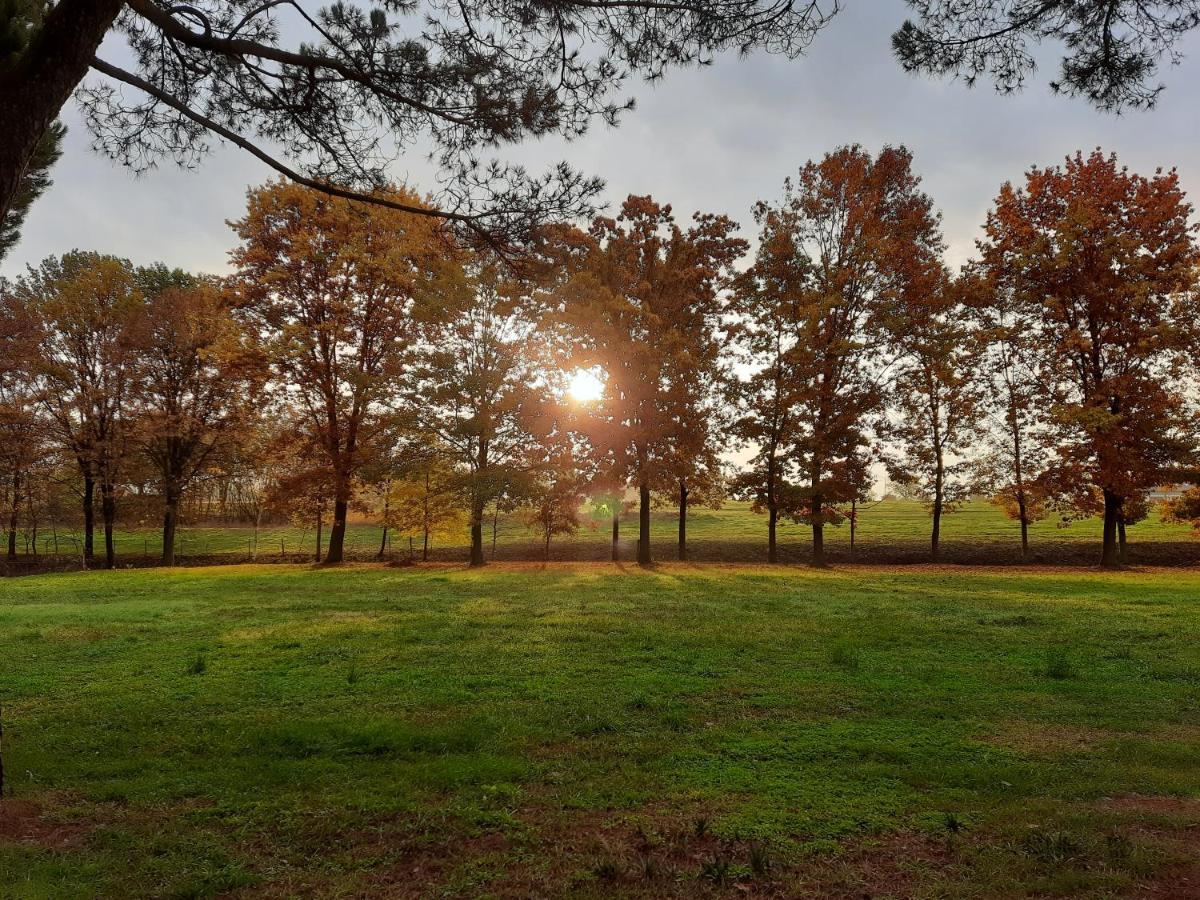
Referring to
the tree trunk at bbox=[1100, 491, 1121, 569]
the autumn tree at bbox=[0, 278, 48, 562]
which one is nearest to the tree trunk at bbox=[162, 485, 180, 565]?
the autumn tree at bbox=[0, 278, 48, 562]

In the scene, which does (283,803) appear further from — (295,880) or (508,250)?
(508,250)

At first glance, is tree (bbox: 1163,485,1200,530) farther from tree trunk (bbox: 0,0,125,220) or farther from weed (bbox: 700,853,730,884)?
tree trunk (bbox: 0,0,125,220)

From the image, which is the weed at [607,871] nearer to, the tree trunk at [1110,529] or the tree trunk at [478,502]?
the tree trunk at [478,502]

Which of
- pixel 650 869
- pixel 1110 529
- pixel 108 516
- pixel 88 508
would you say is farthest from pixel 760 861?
pixel 88 508

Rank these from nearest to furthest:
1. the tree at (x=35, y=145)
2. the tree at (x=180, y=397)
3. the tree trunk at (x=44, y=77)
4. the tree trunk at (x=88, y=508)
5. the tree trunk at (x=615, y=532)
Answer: the tree trunk at (x=44, y=77)
the tree at (x=35, y=145)
the tree at (x=180, y=397)
the tree trunk at (x=88, y=508)
the tree trunk at (x=615, y=532)

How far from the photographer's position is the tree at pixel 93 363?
26.4 m

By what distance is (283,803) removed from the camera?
422cm

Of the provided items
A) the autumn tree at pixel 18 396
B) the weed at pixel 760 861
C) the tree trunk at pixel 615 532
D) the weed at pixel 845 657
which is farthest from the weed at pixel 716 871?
the autumn tree at pixel 18 396

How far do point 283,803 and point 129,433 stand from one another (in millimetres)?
28731

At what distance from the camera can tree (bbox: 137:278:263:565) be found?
2650cm

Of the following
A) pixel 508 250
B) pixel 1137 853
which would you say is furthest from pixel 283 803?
pixel 508 250

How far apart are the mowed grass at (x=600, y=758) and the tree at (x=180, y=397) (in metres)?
18.3

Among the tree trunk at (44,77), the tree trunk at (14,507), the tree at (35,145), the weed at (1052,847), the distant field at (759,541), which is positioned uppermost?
the tree at (35,145)

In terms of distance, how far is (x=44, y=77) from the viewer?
4.04 metres
